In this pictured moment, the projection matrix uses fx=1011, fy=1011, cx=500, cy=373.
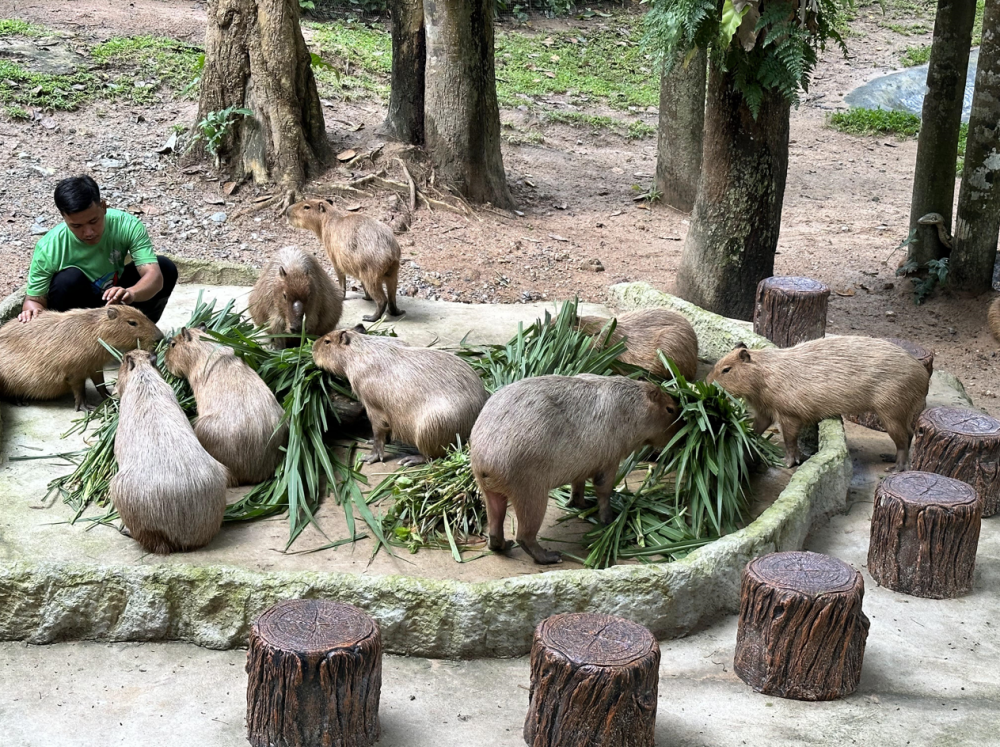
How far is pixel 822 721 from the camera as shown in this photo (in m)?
3.25

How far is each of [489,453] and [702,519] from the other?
112 cm

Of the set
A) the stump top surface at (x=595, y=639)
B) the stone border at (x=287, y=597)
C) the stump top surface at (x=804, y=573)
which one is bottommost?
the stone border at (x=287, y=597)

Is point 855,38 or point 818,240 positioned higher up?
point 855,38

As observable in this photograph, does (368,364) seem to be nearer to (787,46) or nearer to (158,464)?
(158,464)

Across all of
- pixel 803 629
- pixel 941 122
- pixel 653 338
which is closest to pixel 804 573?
pixel 803 629

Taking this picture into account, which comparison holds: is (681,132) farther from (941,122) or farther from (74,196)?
(74,196)

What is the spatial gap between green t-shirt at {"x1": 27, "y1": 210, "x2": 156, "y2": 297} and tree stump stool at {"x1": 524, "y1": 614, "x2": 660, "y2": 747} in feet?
13.3

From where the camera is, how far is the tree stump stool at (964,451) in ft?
15.1

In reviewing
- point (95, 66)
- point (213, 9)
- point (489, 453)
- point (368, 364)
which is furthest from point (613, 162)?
point (489, 453)

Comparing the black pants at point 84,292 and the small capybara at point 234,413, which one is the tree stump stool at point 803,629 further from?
the black pants at point 84,292

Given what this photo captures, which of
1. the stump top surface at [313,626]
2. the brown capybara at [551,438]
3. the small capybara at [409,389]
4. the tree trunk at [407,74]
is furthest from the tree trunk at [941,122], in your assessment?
the stump top surface at [313,626]

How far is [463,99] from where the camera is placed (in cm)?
952

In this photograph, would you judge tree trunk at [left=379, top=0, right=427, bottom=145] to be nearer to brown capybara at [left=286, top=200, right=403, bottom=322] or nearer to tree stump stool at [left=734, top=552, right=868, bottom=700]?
brown capybara at [left=286, top=200, right=403, bottom=322]

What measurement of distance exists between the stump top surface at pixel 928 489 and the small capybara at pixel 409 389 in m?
1.89
